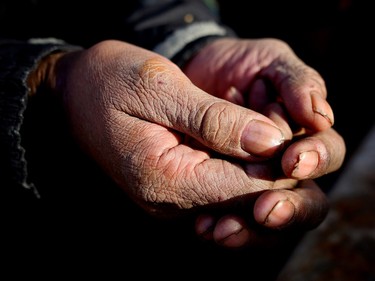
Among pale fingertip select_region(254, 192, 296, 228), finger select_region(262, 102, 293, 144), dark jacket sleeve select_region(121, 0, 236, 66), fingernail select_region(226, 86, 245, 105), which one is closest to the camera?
pale fingertip select_region(254, 192, 296, 228)

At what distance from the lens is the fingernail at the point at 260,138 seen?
959 mm

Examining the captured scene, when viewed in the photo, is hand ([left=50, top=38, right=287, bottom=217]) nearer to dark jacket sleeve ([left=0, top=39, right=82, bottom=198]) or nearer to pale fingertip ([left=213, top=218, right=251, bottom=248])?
pale fingertip ([left=213, top=218, right=251, bottom=248])

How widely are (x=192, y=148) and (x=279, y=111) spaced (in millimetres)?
350

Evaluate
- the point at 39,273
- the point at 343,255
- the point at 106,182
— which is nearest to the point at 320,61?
the point at 106,182

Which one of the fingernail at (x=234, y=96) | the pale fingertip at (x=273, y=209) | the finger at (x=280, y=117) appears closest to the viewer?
the pale fingertip at (x=273, y=209)

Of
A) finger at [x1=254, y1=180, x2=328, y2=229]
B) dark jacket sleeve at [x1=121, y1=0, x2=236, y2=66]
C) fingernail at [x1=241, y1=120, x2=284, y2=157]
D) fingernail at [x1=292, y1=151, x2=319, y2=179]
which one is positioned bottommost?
finger at [x1=254, y1=180, x2=328, y2=229]

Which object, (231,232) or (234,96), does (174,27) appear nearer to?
(234,96)

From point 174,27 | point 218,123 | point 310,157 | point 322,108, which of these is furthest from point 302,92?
point 174,27

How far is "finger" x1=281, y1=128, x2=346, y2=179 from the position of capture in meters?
0.96

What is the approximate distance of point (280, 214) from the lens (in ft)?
3.06

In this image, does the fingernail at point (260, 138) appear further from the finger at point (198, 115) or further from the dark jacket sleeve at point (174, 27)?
the dark jacket sleeve at point (174, 27)

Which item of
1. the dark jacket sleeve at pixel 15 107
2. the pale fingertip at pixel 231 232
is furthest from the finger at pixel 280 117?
the dark jacket sleeve at pixel 15 107

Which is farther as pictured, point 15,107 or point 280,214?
point 15,107

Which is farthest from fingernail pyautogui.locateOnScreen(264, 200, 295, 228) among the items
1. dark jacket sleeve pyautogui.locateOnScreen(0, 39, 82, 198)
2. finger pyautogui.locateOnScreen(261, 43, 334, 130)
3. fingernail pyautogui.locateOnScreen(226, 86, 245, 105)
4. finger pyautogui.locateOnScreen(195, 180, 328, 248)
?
dark jacket sleeve pyautogui.locateOnScreen(0, 39, 82, 198)
